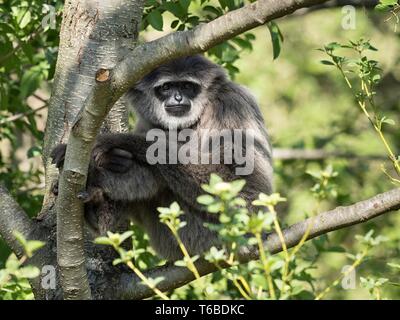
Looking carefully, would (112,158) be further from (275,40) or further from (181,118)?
(275,40)

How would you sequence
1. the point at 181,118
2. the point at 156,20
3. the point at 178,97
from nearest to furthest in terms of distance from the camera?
the point at 156,20 < the point at 181,118 < the point at 178,97

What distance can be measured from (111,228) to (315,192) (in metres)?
2.97

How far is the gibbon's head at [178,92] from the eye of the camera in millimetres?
7910

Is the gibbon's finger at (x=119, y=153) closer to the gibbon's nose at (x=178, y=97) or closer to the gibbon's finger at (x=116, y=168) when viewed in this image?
the gibbon's finger at (x=116, y=168)

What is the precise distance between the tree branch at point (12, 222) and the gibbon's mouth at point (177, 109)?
7.39 ft

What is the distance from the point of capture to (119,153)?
6.69 metres

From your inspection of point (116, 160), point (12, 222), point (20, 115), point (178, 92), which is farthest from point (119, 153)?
point (20, 115)

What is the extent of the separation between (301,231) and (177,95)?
2.98 metres

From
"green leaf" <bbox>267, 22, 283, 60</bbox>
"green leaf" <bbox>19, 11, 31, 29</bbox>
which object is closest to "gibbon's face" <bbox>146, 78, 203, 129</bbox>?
"green leaf" <bbox>267, 22, 283, 60</bbox>

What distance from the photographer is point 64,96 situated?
6484mm

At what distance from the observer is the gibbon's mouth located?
313 inches
